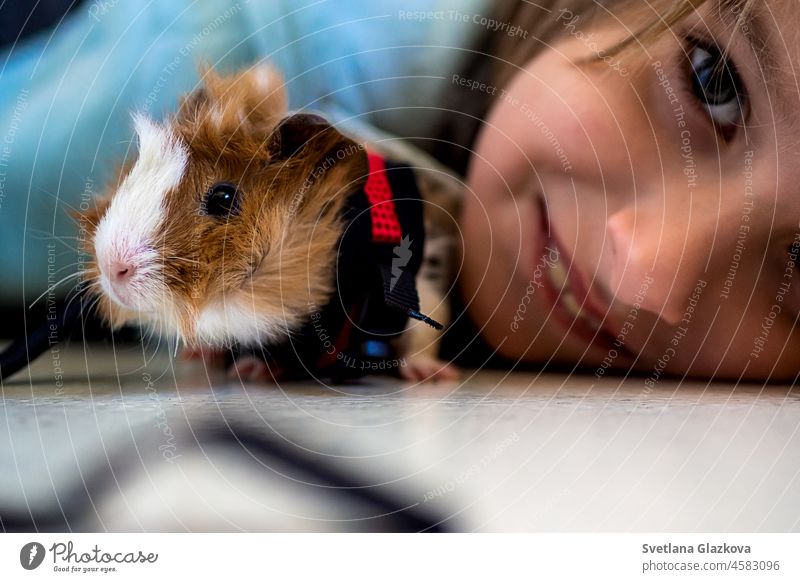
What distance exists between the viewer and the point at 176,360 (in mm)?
545

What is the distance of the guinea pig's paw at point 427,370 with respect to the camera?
56cm

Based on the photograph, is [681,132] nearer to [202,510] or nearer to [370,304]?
[370,304]

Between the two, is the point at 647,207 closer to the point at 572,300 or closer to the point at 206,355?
the point at 572,300

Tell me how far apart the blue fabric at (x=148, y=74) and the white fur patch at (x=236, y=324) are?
11 centimetres

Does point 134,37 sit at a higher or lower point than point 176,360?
higher

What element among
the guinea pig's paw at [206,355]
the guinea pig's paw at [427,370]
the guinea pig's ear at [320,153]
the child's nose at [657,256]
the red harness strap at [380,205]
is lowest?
the guinea pig's paw at [427,370]

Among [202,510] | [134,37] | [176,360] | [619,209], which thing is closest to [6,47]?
[134,37]

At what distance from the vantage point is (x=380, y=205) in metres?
0.54

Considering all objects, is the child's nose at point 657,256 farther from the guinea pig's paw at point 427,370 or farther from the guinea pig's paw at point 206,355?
the guinea pig's paw at point 206,355

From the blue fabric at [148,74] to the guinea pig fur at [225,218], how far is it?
0.02m

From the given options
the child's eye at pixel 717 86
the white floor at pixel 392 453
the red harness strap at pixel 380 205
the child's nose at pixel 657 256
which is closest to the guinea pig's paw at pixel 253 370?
the white floor at pixel 392 453

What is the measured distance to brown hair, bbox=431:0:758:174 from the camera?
A: 0.55 metres

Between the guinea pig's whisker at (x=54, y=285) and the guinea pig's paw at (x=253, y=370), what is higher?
the guinea pig's whisker at (x=54, y=285)

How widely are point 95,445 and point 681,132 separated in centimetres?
47
